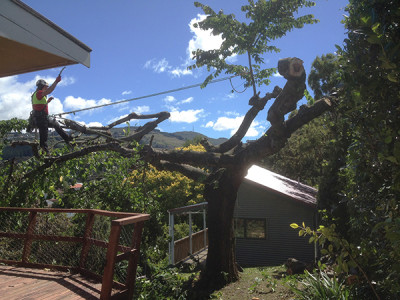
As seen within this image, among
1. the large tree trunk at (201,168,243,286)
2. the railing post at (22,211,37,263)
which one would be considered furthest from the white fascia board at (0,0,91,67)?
the large tree trunk at (201,168,243,286)

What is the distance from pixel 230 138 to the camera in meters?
9.96

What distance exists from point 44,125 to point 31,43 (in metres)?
4.87

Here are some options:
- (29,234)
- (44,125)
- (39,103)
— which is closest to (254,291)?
(29,234)

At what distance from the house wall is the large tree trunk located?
790 cm

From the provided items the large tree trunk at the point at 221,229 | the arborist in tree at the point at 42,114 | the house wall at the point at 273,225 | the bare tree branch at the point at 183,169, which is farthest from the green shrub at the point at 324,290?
the house wall at the point at 273,225

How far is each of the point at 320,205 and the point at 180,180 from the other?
11.8 meters

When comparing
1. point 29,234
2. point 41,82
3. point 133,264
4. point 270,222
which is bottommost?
point 270,222

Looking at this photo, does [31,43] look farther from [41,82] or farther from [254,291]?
[254,291]

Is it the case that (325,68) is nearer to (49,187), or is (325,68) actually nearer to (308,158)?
(308,158)

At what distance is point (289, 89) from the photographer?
7.97m

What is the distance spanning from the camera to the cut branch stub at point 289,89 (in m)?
7.73

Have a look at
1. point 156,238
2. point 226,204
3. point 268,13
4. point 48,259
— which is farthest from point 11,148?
point 268,13

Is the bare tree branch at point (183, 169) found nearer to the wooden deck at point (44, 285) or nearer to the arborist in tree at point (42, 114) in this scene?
the arborist in tree at point (42, 114)

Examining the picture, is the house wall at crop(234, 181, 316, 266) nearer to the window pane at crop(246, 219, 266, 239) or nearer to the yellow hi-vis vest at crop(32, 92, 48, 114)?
the window pane at crop(246, 219, 266, 239)
